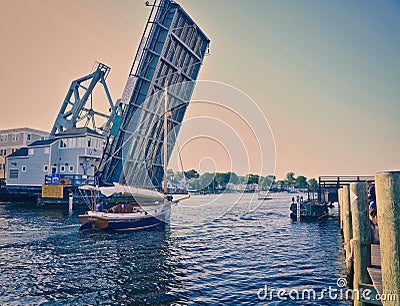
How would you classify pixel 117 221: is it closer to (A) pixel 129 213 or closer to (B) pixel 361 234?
(A) pixel 129 213

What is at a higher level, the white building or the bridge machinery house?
the white building

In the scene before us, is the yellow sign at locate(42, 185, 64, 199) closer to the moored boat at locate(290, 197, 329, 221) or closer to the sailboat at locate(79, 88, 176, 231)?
the sailboat at locate(79, 88, 176, 231)

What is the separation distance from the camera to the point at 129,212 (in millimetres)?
17531

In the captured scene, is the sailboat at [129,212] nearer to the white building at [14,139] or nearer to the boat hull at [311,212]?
the boat hull at [311,212]

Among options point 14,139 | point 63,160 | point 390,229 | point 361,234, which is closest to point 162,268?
point 361,234

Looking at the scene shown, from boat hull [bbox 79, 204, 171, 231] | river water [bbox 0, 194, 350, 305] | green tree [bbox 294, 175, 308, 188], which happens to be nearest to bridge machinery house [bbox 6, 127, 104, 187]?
boat hull [bbox 79, 204, 171, 231]

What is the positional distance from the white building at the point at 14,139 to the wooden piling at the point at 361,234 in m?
48.4

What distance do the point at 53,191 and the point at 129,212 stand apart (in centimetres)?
1505

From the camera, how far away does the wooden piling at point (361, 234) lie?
584 cm

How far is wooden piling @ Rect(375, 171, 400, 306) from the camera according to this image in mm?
3432

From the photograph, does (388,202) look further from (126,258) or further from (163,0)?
(163,0)

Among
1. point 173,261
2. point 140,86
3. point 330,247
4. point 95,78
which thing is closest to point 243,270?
point 173,261

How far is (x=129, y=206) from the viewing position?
17.8 m

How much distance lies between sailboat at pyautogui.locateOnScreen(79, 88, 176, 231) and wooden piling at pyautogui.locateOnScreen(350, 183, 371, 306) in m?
13.0
